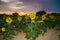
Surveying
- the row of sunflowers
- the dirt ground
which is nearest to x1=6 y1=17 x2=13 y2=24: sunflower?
the row of sunflowers

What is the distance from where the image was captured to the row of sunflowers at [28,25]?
2.94 meters

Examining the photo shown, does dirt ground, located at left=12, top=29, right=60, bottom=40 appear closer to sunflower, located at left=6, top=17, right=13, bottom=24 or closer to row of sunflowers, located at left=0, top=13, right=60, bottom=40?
row of sunflowers, located at left=0, top=13, right=60, bottom=40

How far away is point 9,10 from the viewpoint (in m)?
3.75

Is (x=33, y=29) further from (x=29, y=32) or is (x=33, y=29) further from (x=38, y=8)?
(x=38, y=8)

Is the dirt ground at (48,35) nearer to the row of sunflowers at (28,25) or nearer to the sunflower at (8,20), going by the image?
the row of sunflowers at (28,25)

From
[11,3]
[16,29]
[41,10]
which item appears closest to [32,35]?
[16,29]

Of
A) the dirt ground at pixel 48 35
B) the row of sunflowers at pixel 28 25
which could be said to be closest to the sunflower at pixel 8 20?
the row of sunflowers at pixel 28 25

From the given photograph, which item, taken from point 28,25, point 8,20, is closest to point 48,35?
point 28,25

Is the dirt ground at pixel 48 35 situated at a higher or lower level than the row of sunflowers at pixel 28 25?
lower

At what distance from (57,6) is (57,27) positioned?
71 cm

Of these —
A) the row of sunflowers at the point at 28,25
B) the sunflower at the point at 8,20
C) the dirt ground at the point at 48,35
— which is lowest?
the dirt ground at the point at 48,35

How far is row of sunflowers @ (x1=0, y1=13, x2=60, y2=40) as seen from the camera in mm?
2941

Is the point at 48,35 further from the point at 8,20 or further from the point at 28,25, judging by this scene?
the point at 8,20

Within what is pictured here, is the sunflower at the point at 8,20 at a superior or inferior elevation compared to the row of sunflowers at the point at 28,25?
superior
